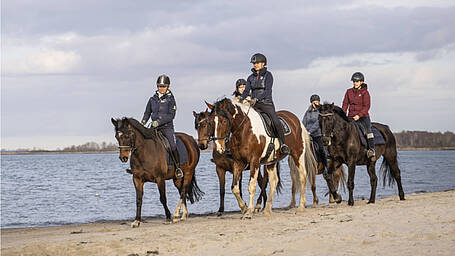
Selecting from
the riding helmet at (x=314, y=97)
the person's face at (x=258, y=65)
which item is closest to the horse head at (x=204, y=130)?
the person's face at (x=258, y=65)

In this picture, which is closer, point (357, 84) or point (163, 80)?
point (163, 80)

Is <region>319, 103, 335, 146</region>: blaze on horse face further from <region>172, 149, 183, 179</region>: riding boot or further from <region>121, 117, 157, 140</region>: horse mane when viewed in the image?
<region>121, 117, 157, 140</region>: horse mane

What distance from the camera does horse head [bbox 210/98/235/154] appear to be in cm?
1066

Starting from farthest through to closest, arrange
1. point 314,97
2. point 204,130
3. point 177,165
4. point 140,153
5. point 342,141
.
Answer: point 314,97 → point 342,141 → point 177,165 → point 140,153 → point 204,130

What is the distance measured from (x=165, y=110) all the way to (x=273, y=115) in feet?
7.62

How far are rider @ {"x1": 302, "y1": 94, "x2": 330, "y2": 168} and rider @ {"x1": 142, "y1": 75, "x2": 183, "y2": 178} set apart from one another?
4.51 metres

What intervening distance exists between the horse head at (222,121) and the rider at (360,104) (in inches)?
167

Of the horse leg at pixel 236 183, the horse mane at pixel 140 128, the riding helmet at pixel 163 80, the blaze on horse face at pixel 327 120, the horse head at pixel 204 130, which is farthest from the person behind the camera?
the blaze on horse face at pixel 327 120

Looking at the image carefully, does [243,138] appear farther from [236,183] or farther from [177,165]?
[177,165]

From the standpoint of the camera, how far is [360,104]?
45.6 feet

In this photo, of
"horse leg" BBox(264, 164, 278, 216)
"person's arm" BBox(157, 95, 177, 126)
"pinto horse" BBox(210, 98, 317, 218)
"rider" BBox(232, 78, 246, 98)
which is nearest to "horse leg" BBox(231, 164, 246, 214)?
"pinto horse" BBox(210, 98, 317, 218)

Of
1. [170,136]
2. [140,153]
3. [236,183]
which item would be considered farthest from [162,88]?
[236,183]

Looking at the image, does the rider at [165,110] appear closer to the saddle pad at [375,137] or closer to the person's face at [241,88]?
the person's face at [241,88]

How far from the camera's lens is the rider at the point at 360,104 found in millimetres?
13792
